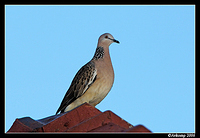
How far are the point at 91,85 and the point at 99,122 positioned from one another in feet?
8.90

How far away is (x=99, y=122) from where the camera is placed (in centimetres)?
440

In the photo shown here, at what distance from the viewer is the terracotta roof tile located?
13.9 ft

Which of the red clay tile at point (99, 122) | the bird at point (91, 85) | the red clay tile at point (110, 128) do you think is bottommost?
the red clay tile at point (110, 128)

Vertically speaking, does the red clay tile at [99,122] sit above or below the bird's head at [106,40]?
below

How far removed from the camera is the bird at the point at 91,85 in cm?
702

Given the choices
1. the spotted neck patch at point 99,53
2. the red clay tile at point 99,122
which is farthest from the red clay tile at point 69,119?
the spotted neck patch at point 99,53

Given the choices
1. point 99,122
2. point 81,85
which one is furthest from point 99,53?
point 99,122

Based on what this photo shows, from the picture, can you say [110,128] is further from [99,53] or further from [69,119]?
[99,53]

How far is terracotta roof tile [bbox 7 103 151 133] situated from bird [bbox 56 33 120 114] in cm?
191

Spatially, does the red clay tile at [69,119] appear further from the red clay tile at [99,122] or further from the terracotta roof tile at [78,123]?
the red clay tile at [99,122]

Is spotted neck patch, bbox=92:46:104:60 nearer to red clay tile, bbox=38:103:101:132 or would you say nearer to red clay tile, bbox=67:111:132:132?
red clay tile, bbox=38:103:101:132

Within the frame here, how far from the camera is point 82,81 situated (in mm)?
7242

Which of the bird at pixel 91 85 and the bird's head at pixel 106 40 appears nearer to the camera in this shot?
the bird at pixel 91 85

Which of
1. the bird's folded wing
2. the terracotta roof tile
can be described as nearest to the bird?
the bird's folded wing
